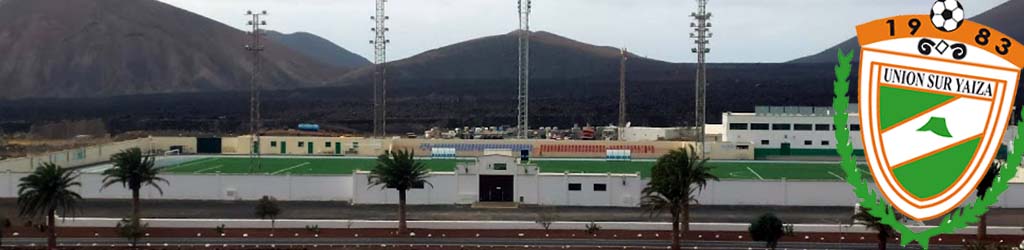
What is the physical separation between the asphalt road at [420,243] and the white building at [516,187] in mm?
10177

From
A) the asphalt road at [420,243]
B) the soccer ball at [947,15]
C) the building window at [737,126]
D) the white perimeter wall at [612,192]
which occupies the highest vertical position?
the soccer ball at [947,15]

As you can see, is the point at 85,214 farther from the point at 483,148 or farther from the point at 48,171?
the point at 483,148

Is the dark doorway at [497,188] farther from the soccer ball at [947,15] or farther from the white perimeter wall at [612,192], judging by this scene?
the soccer ball at [947,15]

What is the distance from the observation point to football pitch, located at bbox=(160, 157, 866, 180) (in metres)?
58.9

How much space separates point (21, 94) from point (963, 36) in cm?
20792

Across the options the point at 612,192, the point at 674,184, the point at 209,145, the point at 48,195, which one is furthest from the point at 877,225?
the point at 209,145

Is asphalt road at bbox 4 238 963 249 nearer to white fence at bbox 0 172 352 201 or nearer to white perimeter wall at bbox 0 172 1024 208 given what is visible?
white perimeter wall at bbox 0 172 1024 208

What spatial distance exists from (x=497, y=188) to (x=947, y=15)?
1423 inches

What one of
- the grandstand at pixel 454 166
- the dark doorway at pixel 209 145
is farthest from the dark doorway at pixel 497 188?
the dark doorway at pixel 209 145

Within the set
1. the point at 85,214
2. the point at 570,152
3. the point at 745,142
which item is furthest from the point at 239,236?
the point at 745,142

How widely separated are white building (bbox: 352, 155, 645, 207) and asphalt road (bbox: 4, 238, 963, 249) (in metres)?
10.2

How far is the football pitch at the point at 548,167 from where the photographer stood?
2320 inches

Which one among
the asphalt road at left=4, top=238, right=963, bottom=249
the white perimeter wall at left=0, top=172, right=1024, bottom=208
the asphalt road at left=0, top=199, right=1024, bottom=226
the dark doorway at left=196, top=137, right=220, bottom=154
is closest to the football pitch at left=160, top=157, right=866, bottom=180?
the dark doorway at left=196, top=137, right=220, bottom=154

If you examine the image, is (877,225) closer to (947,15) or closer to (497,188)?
(947,15)
